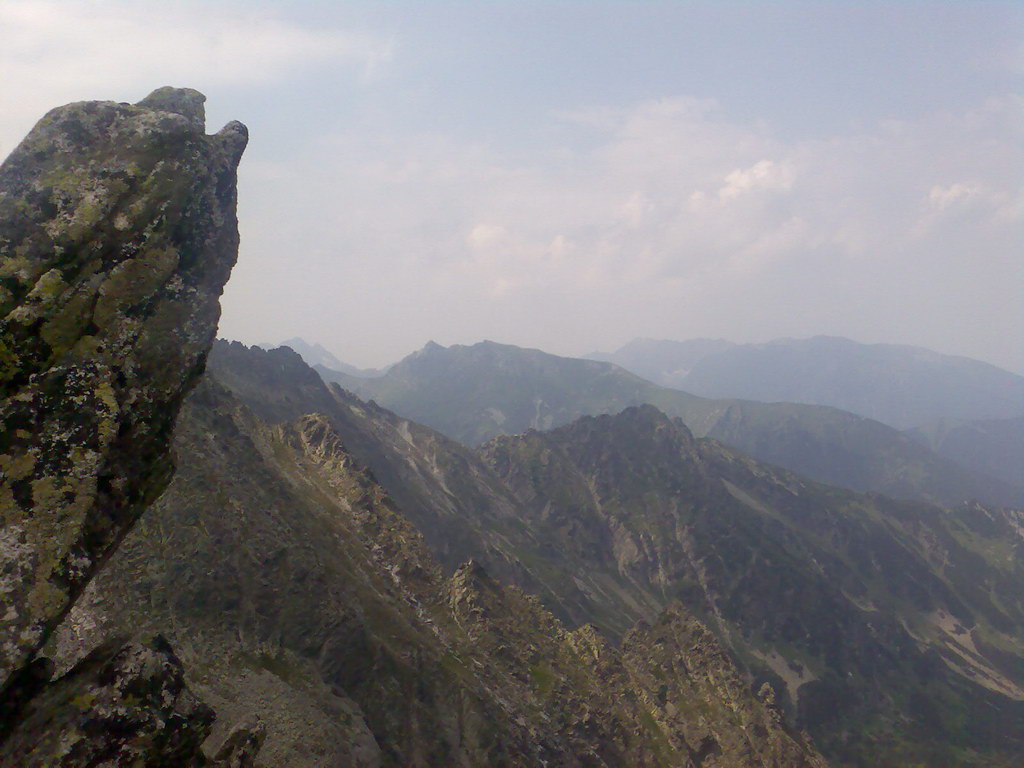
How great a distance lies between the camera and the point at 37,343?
2111 cm

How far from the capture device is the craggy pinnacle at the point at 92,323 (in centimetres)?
1833

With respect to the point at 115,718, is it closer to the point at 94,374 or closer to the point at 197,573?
the point at 94,374

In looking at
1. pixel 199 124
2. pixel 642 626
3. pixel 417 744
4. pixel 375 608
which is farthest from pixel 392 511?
pixel 642 626

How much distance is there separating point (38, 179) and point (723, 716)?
111 meters

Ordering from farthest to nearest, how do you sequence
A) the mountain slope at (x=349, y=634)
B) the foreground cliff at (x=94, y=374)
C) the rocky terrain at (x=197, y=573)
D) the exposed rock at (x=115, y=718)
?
1. the mountain slope at (x=349, y=634)
2. the rocky terrain at (x=197, y=573)
3. the foreground cliff at (x=94, y=374)
4. the exposed rock at (x=115, y=718)

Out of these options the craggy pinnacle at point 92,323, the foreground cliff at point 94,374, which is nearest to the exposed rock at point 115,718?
the foreground cliff at point 94,374

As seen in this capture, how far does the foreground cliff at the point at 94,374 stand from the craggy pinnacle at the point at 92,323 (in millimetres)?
62

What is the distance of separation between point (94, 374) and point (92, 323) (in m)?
2.69

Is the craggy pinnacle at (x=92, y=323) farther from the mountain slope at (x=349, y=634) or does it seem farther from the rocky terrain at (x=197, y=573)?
the mountain slope at (x=349, y=634)

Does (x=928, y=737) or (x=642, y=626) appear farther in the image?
(x=928, y=737)

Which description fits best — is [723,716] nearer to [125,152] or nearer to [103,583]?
[103,583]

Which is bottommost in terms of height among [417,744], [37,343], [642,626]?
[642,626]

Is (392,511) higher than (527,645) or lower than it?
higher

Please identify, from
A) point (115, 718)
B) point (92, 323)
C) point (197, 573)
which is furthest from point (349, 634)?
point (92, 323)
